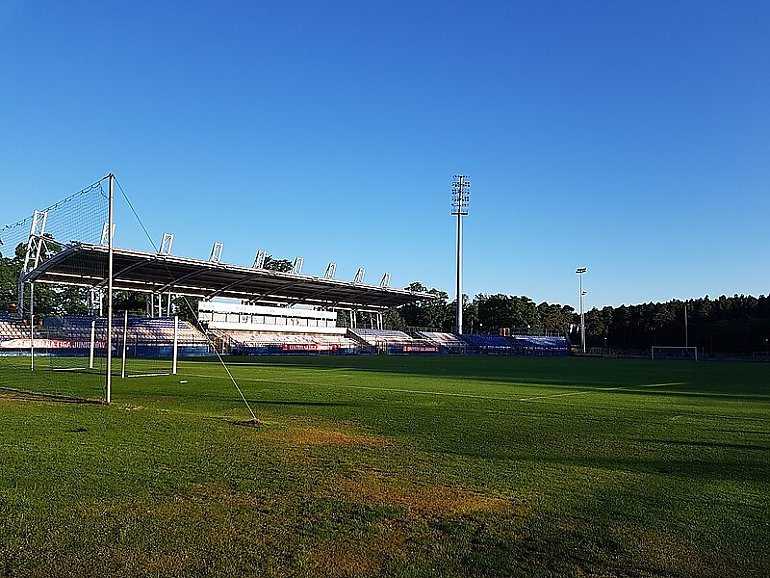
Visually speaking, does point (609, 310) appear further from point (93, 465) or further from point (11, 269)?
point (93, 465)

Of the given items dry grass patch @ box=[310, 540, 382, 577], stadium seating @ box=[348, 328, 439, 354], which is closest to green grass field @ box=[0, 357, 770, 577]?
dry grass patch @ box=[310, 540, 382, 577]

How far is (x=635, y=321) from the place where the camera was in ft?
361

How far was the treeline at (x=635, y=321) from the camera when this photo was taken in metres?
88.9

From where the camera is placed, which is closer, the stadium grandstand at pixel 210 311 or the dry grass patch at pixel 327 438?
the dry grass patch at pixel 327 438

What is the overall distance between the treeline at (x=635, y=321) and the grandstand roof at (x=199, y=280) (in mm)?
10385

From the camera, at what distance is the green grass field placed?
4.64m

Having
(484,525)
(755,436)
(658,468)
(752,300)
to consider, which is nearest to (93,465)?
(484,525)

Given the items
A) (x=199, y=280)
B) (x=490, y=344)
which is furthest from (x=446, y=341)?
(x=199, y=280)

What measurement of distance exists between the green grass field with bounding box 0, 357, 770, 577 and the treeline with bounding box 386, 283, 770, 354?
→ 240 feet

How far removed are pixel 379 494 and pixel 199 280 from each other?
197ft

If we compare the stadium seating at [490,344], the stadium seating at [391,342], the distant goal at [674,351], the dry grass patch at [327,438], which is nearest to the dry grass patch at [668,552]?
the dry grass patch at [327,438]

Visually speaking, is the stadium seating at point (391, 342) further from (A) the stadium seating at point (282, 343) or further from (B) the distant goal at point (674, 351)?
(B) the distant goal at point (674, 351)

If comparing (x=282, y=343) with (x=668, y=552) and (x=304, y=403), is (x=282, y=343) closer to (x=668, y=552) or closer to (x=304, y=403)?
(x=304, y=403)

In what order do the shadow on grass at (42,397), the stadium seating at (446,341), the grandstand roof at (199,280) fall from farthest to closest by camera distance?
1. the stadium seating at (446,341)
2. the grandstand roof at (199,280)
3. the shadow on grass at (42,397)
